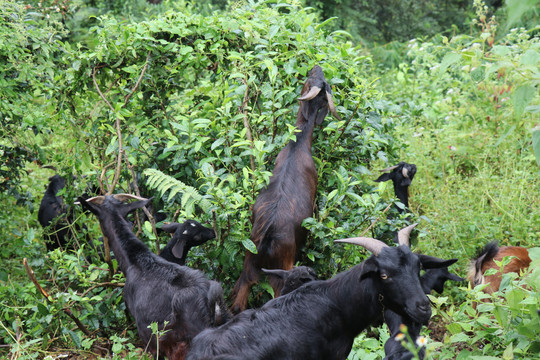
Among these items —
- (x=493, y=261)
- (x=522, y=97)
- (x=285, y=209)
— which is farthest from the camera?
(x=493, y=261)

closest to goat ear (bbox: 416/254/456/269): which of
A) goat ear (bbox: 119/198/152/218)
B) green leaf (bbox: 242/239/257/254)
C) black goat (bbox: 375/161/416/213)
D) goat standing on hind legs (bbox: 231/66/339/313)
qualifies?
goat standing on hind legs (bbox: 231/66/339/313)

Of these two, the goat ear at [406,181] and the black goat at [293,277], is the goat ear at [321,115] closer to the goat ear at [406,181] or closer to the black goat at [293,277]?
the goat ear at [406,181]

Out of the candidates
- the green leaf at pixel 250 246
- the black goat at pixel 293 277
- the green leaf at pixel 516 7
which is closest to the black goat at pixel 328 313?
the black goat at pixel 293 277

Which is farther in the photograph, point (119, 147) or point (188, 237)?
point (119, 147)

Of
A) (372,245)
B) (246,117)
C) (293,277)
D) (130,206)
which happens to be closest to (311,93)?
(246,117)

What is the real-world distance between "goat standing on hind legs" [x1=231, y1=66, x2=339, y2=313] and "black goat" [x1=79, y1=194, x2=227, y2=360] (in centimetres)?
58

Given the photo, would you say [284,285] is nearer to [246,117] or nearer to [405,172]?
[246,117]

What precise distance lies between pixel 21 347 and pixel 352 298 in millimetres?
2808

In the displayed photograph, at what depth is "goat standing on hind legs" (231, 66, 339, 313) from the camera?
4.88 metres

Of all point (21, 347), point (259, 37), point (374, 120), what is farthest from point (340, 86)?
point (21, 347)

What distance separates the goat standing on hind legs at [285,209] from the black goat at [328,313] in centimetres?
75

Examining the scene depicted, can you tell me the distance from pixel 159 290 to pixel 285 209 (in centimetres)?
122

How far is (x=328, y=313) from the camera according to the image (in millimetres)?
4023

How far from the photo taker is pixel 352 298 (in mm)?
3996
